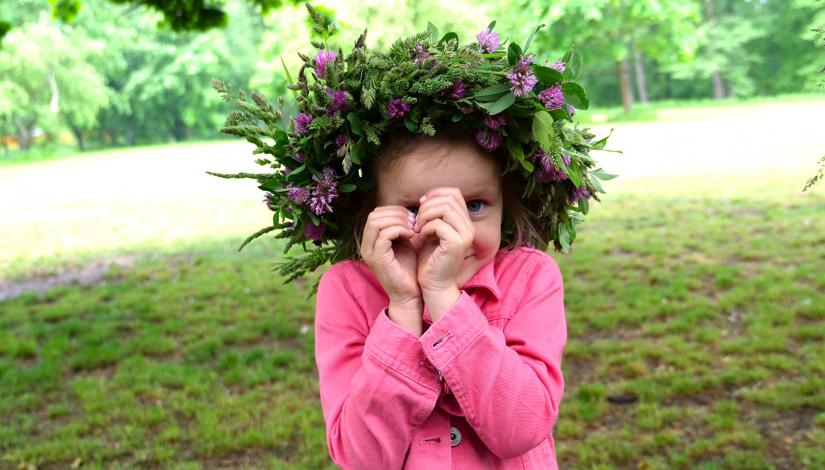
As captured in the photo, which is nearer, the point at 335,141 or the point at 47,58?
the point at 335,141

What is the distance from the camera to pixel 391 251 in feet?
5.94

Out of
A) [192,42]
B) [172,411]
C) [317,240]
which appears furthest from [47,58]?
[317,240]

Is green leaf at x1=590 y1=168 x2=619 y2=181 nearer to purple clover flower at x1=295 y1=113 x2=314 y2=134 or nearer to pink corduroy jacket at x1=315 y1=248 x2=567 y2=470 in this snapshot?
pink corduroy jacket at x1=315 y1=248 x2=567 y2=470

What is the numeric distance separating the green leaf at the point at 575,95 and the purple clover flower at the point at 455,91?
265mm

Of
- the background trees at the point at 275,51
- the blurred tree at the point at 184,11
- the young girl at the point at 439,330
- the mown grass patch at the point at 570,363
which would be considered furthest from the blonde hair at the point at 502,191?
the background trees at the point at 275,51

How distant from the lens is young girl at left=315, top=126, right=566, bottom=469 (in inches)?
69.1

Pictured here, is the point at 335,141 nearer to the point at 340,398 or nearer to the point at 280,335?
the point at 340,398

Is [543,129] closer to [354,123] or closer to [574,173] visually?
[574,173]

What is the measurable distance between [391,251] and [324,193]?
29cm

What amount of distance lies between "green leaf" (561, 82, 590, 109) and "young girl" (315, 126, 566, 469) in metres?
0.24

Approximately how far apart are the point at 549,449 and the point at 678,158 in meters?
17.1

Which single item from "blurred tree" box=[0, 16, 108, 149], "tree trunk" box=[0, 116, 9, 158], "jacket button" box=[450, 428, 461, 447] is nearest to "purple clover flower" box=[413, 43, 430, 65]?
"jacket button" box=[450, 428, 461, 447]

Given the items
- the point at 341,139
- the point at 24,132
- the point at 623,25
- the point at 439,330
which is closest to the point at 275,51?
the point at 24,132

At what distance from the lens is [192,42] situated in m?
52.6
